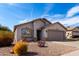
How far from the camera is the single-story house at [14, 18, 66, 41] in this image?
725 inches

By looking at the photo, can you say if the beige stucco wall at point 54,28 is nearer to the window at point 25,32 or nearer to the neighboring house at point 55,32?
the neighboring house at point 55,32

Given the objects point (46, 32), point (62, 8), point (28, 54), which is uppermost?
point (62, 8)

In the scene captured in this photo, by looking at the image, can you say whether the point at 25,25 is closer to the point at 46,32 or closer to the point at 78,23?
the point at 46,32

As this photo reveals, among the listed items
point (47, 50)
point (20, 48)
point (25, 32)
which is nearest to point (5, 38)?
point (25, 32)

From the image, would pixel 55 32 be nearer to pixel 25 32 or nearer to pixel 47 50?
pixel 47 50

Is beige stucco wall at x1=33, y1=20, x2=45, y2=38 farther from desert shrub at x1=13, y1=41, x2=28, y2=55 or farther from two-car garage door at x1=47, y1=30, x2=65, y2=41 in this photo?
desert shrub at x1=13, y1=41, x2=28, y2=55

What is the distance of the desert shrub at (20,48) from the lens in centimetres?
1752

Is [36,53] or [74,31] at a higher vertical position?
[74,31]

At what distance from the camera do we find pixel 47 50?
708 inches

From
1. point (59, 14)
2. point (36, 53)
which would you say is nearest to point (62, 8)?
point (59, 14)

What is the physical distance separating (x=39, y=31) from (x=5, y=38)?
6.90ft

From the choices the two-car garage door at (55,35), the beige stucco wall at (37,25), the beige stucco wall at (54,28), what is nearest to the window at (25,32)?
the beige stucco wall at (37,25)

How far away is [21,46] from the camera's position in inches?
693

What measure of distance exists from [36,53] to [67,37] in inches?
80.4
